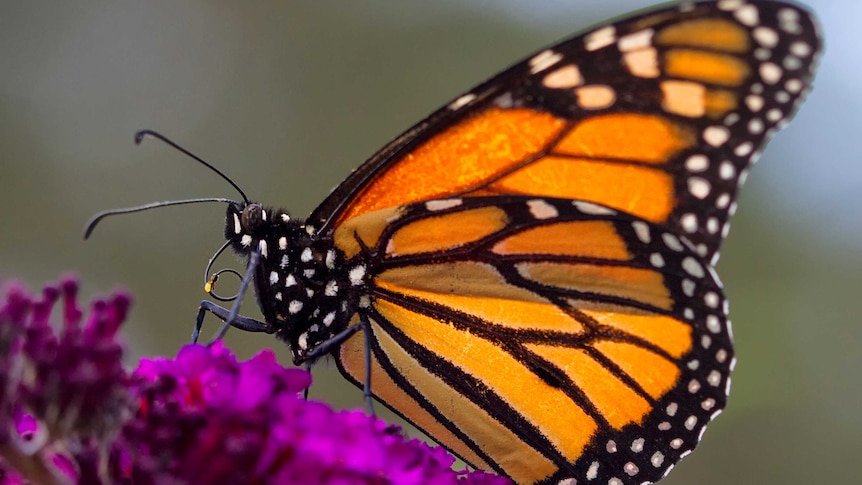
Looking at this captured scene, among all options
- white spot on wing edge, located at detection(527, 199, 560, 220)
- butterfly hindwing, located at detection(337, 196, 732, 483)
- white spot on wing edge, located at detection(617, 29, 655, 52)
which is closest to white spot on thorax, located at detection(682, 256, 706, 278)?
butterfly hindwing, located at detection(337, 196, 732, 483)

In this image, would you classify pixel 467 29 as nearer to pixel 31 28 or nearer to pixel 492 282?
pixel 31 28

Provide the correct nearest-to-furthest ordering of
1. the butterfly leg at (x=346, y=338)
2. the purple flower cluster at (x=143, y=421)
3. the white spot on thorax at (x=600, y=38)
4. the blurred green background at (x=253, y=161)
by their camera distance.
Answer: the purple flower cluster at (x=143, y=421)
the butterfly leg at (x=346, y=338)
the white spot on thorax at (x=600, y=38)
the blurred green background at (x=253, y=161)

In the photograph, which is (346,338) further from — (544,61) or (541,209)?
(544,61)

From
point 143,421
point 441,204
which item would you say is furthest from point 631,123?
point 143,421

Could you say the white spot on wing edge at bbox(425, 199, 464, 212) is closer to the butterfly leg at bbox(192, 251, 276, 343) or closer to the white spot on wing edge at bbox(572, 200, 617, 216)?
the white spot on wing edge at bbox(572, 200, 617, 216)

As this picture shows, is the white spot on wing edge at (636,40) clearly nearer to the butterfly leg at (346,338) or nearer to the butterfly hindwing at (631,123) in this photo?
the butterfly hindwing at (631,123)

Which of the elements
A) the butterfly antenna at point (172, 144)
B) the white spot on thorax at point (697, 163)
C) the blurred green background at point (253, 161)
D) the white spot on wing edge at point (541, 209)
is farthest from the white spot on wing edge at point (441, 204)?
the blurred green background at point (253, 161)

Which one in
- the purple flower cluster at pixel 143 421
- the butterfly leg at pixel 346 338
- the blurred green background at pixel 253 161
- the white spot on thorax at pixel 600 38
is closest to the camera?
the purple flower cluster at pixel 143 421

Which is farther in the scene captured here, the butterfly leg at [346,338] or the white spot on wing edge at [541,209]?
the white spot on wing edge at [541,209]
